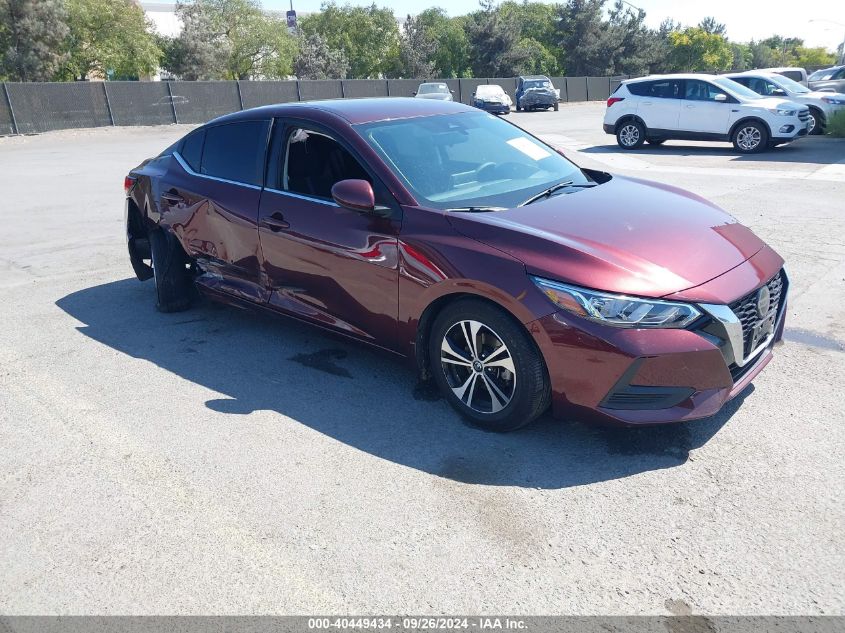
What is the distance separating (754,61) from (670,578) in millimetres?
123508

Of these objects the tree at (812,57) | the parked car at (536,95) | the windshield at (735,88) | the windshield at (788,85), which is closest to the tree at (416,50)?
the parked car at (536,95)

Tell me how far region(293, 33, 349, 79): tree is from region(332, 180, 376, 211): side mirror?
183 ft

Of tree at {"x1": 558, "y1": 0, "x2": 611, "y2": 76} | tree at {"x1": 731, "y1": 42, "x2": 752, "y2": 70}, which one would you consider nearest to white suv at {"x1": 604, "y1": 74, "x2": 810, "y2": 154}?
tree at {"x1": 558, "y1": 0, "x2": 611, "y2": 76}

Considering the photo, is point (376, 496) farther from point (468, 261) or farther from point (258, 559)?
point (468, 261)

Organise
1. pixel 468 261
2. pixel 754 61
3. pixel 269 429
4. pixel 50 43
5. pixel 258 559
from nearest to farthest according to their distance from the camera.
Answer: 1. pixel 258 559
2. pixel 468 261
3. pixel 269 429
4. pixel 50 43
5. pixel 754 61

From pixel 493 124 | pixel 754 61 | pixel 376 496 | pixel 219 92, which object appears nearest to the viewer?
pixel 376 496

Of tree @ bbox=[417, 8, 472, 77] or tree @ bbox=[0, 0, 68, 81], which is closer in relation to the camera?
tree @ bbox=[0, 0, 68, 81]

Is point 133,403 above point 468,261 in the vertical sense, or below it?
below

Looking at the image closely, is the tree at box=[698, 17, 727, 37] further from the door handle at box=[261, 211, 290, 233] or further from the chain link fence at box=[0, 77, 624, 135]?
the door handle at box=[261, 211, 290, 233]

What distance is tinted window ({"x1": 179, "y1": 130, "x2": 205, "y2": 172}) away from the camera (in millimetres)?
5633

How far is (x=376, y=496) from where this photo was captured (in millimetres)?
3359

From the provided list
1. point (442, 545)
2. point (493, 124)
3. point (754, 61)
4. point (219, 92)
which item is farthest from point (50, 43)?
point (754, 61)

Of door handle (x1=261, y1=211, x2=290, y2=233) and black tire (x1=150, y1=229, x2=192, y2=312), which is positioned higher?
door handle (x1=261, y1=211, x2=290, y2=233)

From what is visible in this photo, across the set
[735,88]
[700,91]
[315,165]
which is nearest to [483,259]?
[315,165]
